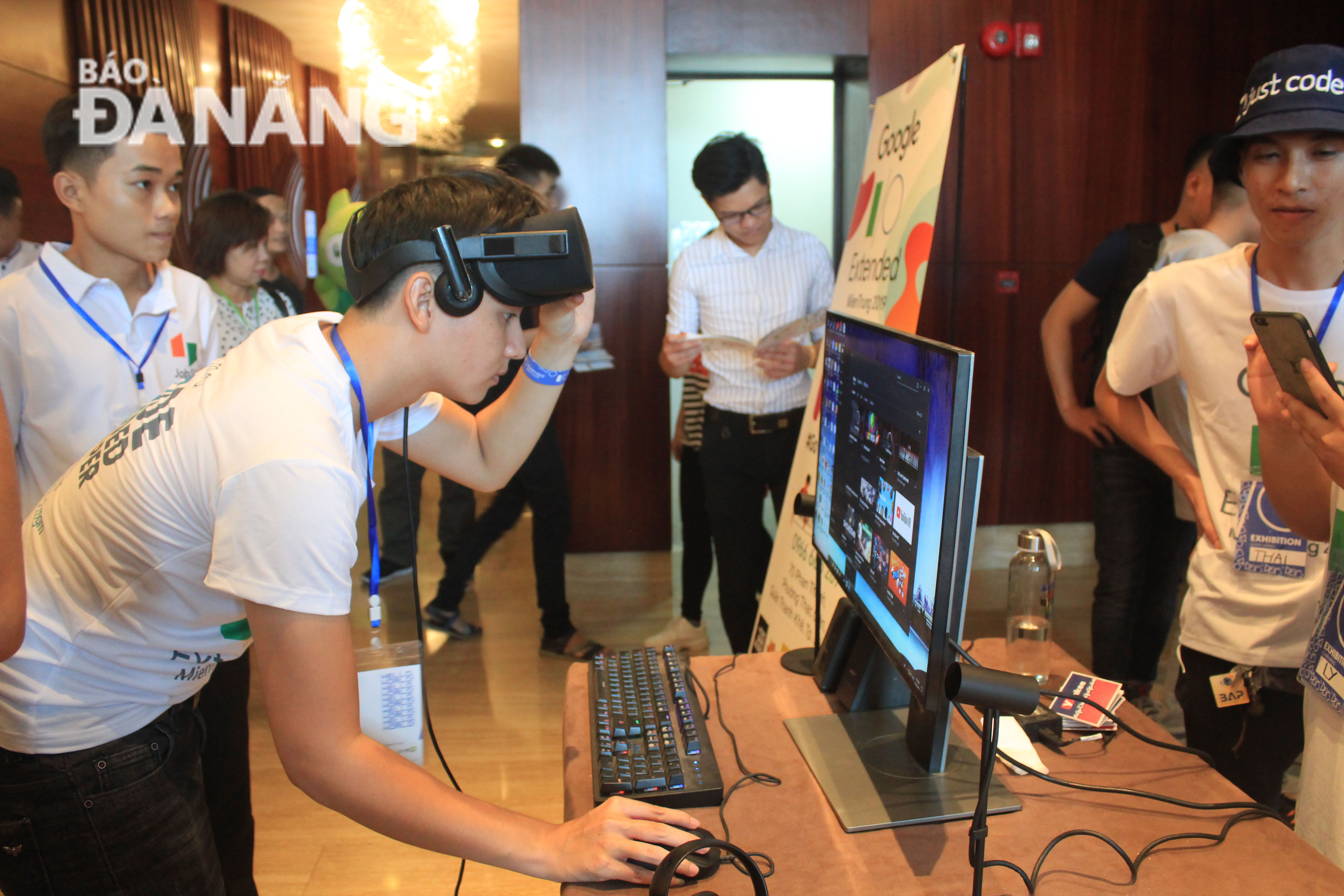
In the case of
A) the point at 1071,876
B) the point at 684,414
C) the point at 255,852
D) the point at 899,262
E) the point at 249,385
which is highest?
the point at 899,262

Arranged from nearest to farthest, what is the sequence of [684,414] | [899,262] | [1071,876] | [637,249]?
[1071,876], [899,262], [684,414], [637,249]

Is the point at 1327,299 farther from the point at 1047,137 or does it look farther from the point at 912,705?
the point at 1047,137

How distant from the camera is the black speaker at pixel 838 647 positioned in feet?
4.41

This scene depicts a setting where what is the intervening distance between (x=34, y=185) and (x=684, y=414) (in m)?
2.62

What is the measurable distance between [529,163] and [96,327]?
172cm

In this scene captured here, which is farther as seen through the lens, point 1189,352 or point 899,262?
point 899,262

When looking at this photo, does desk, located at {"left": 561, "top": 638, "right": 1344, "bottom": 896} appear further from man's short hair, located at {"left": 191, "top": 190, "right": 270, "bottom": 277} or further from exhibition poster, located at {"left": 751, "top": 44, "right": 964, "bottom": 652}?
man's short hair, located at {"left": 191, "top": 190, "right": 270, "bottom": 277}

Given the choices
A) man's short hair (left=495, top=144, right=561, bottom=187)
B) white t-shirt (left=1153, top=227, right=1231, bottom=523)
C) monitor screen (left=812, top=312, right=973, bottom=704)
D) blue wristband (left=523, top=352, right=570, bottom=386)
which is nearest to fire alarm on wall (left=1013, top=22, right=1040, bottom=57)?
white t-shirt (left=1153, top=227, right=1231, bottom=523)

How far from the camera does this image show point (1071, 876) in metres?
0.94

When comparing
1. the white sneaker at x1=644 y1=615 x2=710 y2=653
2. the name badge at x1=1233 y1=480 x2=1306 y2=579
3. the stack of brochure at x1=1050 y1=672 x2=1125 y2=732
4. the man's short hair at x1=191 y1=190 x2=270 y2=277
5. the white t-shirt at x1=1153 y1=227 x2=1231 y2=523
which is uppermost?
the man's short hair at x1=191 y1=190 x2=270 y2=277

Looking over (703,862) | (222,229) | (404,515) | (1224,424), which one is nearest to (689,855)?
(703,862)

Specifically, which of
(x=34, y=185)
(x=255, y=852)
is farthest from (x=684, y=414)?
(x=34, y=185)

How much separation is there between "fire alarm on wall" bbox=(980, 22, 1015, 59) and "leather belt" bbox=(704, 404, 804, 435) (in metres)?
2.35

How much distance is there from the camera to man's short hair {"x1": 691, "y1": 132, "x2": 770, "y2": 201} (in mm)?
2730
